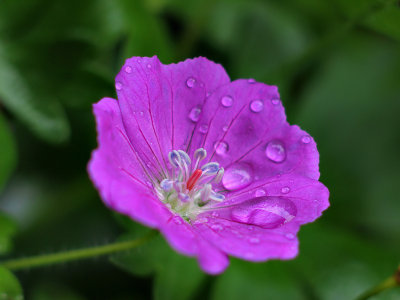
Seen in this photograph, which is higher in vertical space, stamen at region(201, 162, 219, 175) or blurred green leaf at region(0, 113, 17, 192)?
stamen at region(201, 162, 219, 175)

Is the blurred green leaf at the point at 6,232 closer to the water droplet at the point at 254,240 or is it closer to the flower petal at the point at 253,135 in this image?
the flower petal at the point at 253,135

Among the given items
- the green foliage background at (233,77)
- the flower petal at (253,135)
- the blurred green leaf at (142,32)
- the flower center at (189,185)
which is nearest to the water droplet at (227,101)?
the flower petal at (253,135)

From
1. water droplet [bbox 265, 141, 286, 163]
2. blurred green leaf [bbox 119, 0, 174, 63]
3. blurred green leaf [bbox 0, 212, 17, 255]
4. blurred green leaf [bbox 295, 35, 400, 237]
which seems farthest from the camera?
Result: blurred green leaf [bbox 295, 35, 400, 237]

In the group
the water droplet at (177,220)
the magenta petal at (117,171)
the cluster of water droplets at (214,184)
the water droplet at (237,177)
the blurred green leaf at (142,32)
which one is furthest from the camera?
the blurred green leaf at (142,32)

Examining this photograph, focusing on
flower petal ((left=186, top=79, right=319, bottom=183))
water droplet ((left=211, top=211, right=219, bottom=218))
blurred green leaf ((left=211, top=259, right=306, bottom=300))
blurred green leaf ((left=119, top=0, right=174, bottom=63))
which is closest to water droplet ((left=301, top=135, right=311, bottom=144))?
flower petal ((left=186, top=79, right=319, bottom=183))

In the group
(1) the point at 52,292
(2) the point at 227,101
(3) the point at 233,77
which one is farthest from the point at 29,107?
(3) the point at 233,77

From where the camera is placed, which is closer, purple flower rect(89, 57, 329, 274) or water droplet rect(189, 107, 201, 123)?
purple flower rect(89, 57, 329, 274)

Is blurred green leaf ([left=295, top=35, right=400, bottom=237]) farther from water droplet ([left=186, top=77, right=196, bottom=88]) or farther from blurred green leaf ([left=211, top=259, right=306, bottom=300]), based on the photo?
water droplet ([left=186, top=77, right=196, bottom=88])

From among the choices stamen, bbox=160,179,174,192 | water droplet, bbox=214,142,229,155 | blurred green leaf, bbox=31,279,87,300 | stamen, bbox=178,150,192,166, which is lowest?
blurred green leaf, bbox=31,279,87,300

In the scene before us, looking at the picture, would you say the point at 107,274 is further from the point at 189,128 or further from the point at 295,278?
the point at 189,128
